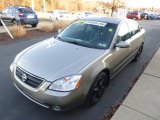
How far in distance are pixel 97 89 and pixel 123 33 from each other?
1806mm

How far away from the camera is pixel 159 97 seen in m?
4.44

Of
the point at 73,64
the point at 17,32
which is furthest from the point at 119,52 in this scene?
the point at 17,32

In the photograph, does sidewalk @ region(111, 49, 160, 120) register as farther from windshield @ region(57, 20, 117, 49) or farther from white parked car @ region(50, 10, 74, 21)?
white parked car @ region(50, 10, 74, 21)

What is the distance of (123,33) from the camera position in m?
5.00

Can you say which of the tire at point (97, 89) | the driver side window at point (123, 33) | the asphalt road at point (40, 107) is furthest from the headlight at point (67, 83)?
the driver side window at point (123, 33)

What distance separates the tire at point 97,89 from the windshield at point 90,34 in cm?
68

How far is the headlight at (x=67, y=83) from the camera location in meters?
3.16

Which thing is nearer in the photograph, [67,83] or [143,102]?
[67,83]

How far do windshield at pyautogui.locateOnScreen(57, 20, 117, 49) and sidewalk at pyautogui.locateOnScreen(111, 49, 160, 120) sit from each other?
1.28 meters

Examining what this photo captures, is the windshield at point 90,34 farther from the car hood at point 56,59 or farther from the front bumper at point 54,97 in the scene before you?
the front bumper at point 54,97

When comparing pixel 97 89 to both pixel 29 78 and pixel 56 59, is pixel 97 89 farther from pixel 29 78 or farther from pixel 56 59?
pixel 29 78

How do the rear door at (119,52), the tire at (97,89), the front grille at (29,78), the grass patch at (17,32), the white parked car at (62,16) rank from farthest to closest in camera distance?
1. the white parked car at (62,16)
2. the grass patch at (17,32)
3. the rear door at (119,52)
4. the tire at (97,89)
5. the front grille at (29,78)

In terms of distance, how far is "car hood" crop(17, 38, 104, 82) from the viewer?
331 cm

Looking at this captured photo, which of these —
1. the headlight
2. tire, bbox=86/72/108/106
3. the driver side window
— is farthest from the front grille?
the driver side window
